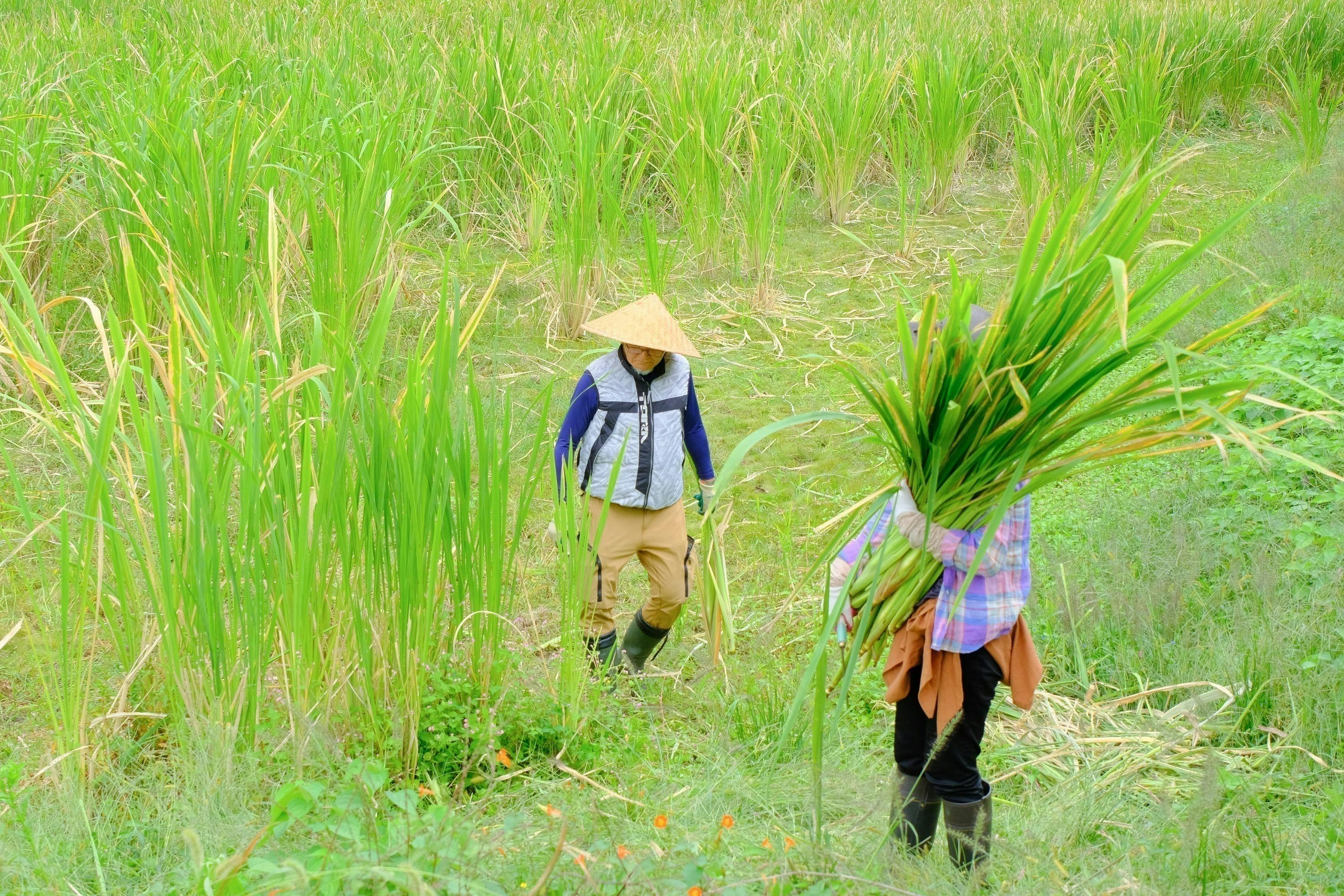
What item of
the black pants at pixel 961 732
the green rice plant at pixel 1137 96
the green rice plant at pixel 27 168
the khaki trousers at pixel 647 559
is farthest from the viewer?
the green rice plant at pixel 1137 96

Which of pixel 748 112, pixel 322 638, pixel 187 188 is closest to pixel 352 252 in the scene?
pixel 187 188

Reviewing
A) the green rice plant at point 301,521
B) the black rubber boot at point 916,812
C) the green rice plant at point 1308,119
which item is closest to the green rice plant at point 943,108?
the green rice plant at point 1308,119

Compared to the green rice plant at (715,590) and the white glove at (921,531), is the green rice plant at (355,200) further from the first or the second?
the white glove at (921,531)

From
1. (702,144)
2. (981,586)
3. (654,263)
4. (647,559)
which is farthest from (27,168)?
(981,586)

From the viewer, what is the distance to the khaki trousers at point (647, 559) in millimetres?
3041

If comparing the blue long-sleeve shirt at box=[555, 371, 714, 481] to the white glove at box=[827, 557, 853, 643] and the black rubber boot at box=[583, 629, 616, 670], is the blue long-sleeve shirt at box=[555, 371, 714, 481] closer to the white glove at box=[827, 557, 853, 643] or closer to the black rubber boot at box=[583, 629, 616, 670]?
the black rubber boot at box=[583, 629, 616, 670]

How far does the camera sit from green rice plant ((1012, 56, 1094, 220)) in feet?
19.0

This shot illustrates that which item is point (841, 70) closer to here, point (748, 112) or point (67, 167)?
point (748, 112)

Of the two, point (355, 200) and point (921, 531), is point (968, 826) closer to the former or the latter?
point (921, 531)

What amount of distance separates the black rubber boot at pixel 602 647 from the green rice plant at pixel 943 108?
14.4ft

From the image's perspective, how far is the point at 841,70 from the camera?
6535mm

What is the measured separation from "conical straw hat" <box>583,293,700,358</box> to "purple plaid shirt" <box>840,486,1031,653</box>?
0.95m

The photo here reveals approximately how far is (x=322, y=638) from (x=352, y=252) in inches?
76.3

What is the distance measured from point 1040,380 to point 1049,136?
4.40 meters
